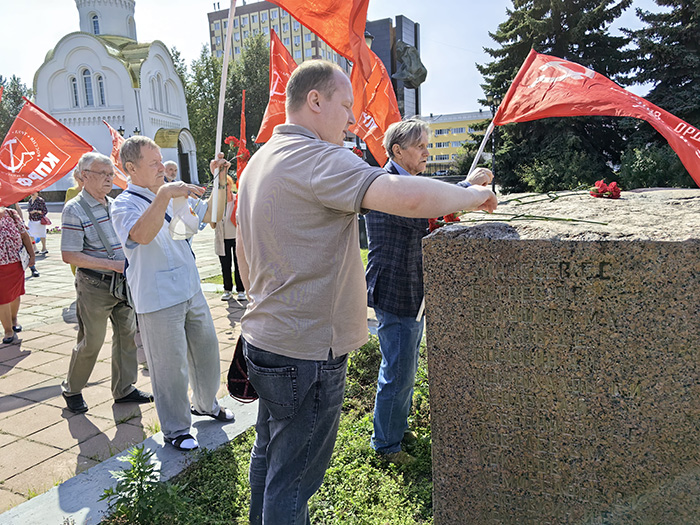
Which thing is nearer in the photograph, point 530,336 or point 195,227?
point 530,336

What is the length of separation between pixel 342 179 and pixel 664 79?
23176mm

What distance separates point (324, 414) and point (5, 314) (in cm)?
558

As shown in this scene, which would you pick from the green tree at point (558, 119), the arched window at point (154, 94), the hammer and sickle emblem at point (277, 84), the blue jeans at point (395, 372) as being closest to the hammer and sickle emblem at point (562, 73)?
the blue jeans at point (395, 372)

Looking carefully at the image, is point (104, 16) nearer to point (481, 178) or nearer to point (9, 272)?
point (9, 272)

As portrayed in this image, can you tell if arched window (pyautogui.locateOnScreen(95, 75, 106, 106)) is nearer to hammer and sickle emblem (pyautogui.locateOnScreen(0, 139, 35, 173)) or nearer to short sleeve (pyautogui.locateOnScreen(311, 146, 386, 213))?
hammer and sickle emblem (pyautogui.locateOnScreen(0, 139, 35, 173))

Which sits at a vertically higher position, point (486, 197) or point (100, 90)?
point (100, 90)

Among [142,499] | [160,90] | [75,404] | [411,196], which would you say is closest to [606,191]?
[411,196]

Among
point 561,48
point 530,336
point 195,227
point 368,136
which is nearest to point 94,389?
point 195,227

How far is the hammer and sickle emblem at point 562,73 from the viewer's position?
11.4 ft

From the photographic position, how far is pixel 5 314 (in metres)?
5.99

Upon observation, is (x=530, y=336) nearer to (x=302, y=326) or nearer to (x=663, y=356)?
(x=663, y=356)

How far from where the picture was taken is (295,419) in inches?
72.9

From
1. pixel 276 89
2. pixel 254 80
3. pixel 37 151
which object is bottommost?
pixel 37 151

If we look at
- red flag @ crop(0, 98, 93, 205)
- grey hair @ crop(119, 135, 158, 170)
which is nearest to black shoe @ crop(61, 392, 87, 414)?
red flag @ crop(0, 98, 93, 205)
